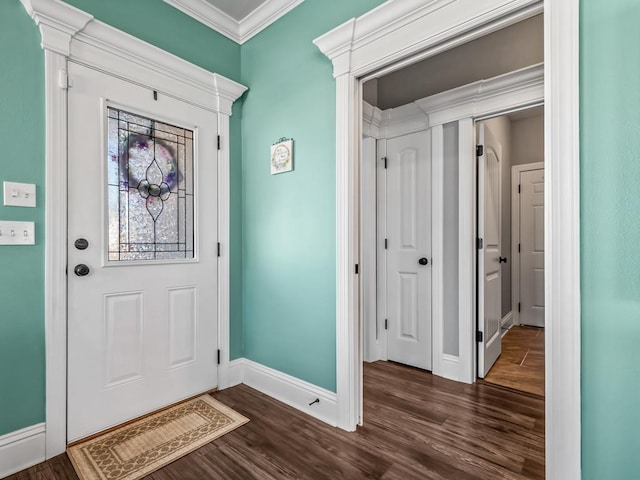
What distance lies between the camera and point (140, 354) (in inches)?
81.2

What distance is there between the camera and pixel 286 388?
2270 mm

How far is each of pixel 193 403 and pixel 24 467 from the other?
86 cm

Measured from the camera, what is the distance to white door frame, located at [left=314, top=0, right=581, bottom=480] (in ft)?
4.07

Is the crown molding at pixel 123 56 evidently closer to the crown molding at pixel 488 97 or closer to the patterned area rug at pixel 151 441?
the crown molding at pixel 488 97

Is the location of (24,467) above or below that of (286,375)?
below

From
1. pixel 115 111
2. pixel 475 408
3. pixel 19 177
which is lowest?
pixel 475 408

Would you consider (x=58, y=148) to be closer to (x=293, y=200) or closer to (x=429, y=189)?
(x=293, y=200)

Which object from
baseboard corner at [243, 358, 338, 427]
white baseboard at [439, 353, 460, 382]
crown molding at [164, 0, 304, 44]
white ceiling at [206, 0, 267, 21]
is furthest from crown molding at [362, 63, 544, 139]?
baseboard corner at [243, 358, 338, 427]

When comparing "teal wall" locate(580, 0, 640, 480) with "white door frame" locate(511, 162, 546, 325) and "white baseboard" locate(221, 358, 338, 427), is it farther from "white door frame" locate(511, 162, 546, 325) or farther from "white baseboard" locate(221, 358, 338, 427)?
"white door frame" locate(511, 162, 546, 325)

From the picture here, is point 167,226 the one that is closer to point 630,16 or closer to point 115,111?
point 115,111

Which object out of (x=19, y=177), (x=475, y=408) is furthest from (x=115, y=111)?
(x=475, y=408)

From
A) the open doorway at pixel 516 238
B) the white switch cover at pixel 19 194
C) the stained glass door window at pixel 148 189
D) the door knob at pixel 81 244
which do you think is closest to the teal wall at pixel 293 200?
the stained glass door window at pixel 148 189

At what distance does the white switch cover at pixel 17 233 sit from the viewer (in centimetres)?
158

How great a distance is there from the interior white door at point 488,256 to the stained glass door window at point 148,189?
2.25 m
